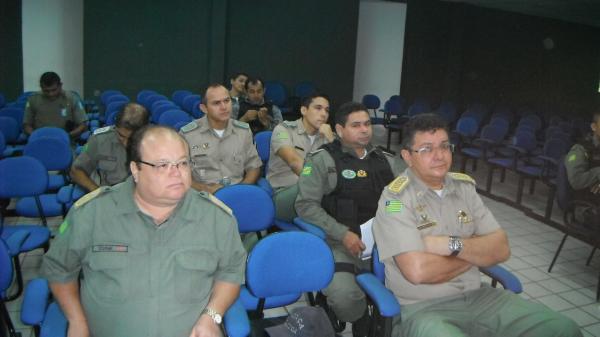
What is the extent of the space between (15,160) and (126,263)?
7.25ft

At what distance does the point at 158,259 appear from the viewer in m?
1.86

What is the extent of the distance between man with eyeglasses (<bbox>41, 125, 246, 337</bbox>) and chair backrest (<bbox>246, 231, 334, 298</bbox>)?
0.25 meters

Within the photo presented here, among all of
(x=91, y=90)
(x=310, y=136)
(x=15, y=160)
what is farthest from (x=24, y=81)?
(x=310, y=136)

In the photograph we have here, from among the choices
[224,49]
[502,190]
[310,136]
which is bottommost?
[502,190]

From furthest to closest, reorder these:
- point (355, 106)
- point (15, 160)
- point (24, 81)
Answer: point (24, 81), point (15, 160), point (355, 106)

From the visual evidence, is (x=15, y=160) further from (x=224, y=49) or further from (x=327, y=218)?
(x=224, y=49)

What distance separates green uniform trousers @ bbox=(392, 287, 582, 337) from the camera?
82.0 inches

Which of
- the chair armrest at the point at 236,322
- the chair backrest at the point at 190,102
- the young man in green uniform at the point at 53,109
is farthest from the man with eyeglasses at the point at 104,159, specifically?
the chair backrest at the point at 190,102

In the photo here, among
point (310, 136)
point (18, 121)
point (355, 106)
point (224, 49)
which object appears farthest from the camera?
point (224, 49)

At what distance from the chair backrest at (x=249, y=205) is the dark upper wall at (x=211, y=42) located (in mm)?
7329

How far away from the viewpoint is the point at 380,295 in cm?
209

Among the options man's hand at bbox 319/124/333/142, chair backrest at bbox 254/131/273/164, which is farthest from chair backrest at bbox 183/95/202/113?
man's hand at bbox 319/124/333/142

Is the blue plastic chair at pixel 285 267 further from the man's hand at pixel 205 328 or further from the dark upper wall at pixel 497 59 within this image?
the dark upper wall at pixel 497 59

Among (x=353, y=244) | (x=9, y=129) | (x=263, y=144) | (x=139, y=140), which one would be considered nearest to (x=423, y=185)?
(x=353, y=244)
